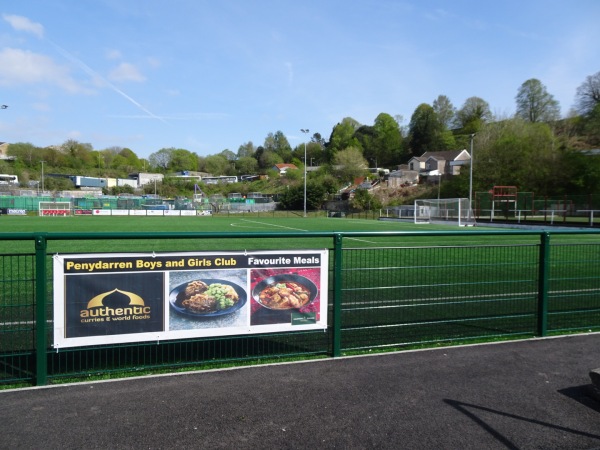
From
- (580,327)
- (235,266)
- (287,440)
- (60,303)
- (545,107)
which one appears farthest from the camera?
(545,107)

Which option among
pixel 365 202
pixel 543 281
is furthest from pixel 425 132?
pixel 543 281

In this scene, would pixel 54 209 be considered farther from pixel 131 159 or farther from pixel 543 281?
pixel 131 159

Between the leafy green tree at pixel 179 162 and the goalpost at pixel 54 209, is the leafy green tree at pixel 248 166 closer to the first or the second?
the leafy green tree at pixel 179 162

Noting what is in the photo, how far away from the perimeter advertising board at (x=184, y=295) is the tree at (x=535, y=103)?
93.6 meters

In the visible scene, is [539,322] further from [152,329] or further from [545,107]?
[545,107]

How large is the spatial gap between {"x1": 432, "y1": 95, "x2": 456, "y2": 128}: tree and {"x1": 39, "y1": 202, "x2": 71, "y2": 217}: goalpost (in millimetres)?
98476

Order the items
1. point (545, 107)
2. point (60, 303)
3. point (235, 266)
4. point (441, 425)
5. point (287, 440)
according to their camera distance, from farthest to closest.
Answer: point (545, 107) < point (235, 266) < point (60, 303) < point (441, 425) < point (287, 440)

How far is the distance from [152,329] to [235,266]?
A: 40.3 inches

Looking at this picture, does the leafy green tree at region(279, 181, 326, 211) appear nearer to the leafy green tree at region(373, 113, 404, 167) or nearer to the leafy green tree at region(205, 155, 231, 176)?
the leafy green tree at region(373, 113, 404, 167)

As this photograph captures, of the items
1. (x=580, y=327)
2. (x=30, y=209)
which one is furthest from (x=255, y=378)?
(x=30, y=209)

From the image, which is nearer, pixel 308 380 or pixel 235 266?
pixel 308 380

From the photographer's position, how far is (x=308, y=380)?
4395 mm

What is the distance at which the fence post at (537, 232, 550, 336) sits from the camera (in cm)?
580

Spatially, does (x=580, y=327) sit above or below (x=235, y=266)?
below
